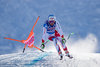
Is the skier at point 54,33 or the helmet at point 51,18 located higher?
the helmet at point 51,18

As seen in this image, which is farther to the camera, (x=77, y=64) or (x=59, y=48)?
(x=59, y=48)

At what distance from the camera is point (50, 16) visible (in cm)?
877

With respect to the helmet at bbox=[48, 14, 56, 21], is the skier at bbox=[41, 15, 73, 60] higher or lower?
lower

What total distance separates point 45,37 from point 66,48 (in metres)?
1.34

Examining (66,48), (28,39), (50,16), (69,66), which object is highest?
(50,16)

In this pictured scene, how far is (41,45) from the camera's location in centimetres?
934

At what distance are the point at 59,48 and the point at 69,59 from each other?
31.9 inches

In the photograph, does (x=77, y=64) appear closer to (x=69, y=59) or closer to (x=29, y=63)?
(x=69, y=59)

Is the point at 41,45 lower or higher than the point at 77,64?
higher

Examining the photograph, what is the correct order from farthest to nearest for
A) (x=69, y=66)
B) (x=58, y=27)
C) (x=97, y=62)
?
(x=58, y=27) < (x=97, y=62) < (x=69, y=66)

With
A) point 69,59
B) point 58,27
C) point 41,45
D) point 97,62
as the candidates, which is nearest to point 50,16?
point 58,27

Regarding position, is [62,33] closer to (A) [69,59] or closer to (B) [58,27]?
(B) [58,27]

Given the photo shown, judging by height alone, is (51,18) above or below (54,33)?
above

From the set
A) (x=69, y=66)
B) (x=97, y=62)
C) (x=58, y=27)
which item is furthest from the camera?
(x=58, y=27)
